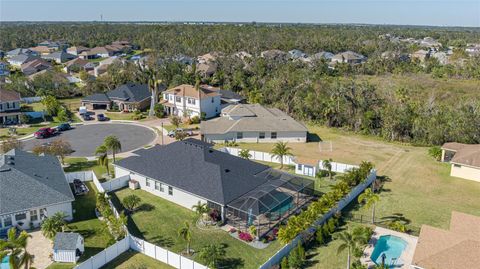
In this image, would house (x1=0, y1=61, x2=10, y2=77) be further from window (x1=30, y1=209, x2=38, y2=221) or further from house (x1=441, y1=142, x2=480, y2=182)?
house (x1=441, y1=142, x2=480, y2=182)

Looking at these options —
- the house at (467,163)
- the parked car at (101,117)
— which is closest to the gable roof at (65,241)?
the house at (467,163)

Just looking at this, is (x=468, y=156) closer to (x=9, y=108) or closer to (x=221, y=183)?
(x=221, y=183)

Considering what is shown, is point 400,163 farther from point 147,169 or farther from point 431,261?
point 147,169

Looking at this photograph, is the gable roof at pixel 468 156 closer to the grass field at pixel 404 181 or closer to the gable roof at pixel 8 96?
the grass field at pixel 404 181

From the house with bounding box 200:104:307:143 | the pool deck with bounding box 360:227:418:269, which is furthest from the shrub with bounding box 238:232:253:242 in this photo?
the house with bounding box 200:104:307:143

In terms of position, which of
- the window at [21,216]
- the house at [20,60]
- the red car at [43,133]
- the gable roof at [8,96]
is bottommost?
the window at [21,216]

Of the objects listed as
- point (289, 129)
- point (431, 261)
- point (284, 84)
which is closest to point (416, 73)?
point (284, 84)

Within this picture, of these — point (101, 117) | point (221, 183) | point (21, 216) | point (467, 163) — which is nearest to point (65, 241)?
point (21, 216)
